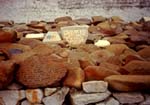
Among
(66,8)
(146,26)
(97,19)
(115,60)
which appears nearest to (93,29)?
(97,19)

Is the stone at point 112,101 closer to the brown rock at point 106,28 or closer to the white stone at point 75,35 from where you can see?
the white stone at point 75,35

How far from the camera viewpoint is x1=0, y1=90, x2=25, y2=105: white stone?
2213 mm

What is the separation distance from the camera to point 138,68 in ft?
7.64

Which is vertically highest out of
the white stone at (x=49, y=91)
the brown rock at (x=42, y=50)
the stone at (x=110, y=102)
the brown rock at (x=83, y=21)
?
the brown rock at (x=42, y=50)

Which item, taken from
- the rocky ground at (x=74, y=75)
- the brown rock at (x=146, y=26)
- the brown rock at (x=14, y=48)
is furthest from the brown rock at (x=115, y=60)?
the brown rock at (x=146, y=26)

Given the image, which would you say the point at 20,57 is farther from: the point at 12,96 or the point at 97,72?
the point at 97,72

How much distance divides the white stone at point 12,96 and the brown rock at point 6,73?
52mm

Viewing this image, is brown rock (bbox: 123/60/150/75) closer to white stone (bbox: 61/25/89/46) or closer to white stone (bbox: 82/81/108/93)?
white stone (bbox: 82/81/108/93)

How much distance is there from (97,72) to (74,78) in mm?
159

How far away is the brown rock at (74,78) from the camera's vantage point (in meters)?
2.20

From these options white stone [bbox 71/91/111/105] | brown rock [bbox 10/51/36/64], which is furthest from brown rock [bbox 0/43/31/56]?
white stone [bbox 71/91/111/105]

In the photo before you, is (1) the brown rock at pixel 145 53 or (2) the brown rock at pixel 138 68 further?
(1) the brown rock at pixel 145 53

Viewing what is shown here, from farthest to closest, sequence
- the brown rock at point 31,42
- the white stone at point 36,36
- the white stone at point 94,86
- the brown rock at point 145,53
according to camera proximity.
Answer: the white stone at point 36,36 → the brown rock at point 31,42 → the brown rock at point 145,53 → the white stone at point 94,86

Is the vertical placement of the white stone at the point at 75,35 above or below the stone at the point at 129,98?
above
